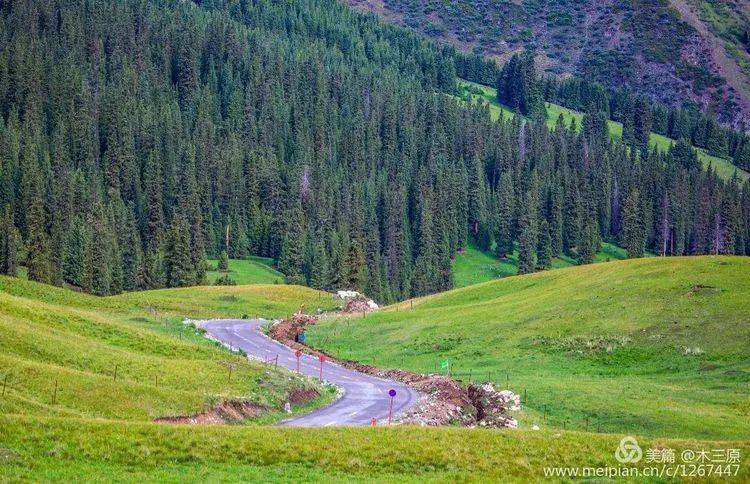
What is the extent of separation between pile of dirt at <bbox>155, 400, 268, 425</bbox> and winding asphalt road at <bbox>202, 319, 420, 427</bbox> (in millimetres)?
2029

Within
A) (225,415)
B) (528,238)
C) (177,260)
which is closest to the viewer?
(225,415)

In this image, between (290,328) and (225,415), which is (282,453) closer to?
(225,415)

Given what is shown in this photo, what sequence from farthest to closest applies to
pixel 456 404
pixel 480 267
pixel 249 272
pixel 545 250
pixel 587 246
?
1. pixel 480 267
2. pixel 545 250
3. pixel 587 246
4. pixel 249 272
5. pixel 456 404

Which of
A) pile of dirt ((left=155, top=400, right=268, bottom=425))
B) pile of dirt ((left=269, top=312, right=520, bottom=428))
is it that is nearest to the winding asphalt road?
pile of dirt ((left=269, top=312, right=520, bottom=428))

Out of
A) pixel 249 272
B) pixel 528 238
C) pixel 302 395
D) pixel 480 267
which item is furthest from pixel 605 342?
pixel 480 267

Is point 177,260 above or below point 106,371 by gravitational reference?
below

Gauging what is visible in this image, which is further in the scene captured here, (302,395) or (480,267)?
(480,267)

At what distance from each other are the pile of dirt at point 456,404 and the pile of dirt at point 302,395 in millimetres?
6692

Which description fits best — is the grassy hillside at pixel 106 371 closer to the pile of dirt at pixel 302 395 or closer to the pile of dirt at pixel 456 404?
the pile of dirt at pixel 302 395

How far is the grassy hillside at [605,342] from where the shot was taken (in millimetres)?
50062

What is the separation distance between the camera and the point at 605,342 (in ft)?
225

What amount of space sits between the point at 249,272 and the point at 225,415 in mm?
115830

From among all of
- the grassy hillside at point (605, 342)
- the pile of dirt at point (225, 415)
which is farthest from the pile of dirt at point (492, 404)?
the pile of dirt at point (225, 415)

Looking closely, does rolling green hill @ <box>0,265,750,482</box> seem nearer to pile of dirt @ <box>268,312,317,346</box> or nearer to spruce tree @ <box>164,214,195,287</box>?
pile of dirt @ <box>268,312,317,346</box>
